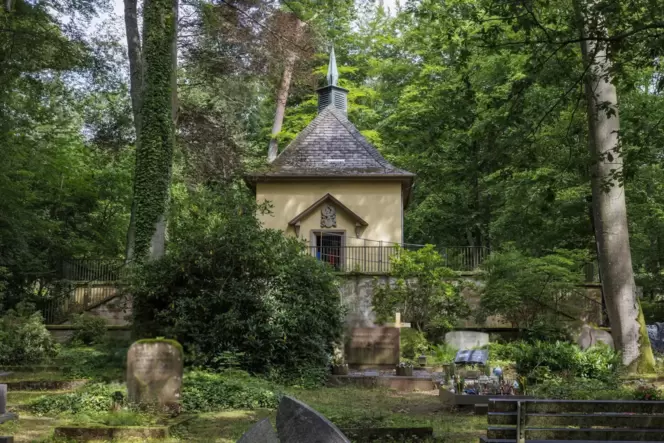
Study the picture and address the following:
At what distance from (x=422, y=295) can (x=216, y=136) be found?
31.1ft

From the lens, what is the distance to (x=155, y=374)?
11633 millimetres

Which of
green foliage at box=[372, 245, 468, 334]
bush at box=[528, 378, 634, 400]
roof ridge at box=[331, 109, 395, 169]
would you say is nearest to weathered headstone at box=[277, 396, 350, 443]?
bush at box=[528, 378, 634, 400]

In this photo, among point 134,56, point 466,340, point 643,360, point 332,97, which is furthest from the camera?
point 332,97

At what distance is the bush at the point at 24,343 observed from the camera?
59.3 feet

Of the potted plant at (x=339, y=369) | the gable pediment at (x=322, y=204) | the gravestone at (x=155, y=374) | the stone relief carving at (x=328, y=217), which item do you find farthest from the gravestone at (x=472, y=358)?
the stone relief carving at (x=328, y=217)

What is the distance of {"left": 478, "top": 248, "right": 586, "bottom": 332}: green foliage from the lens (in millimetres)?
22672

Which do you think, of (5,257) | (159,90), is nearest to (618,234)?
(159,90)

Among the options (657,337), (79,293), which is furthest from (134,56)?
(657,337)

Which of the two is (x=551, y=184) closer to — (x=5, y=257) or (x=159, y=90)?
(x=159, y=90)

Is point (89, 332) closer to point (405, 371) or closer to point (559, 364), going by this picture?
point (405, 371)

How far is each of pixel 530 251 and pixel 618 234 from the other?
14253mm

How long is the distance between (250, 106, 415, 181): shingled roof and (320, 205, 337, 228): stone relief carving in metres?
1.41

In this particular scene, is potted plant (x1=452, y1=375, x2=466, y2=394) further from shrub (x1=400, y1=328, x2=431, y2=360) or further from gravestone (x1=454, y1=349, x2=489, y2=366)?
shrub (x1=400, y1=328, x2=431, y2=360)

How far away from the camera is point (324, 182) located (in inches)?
1138
